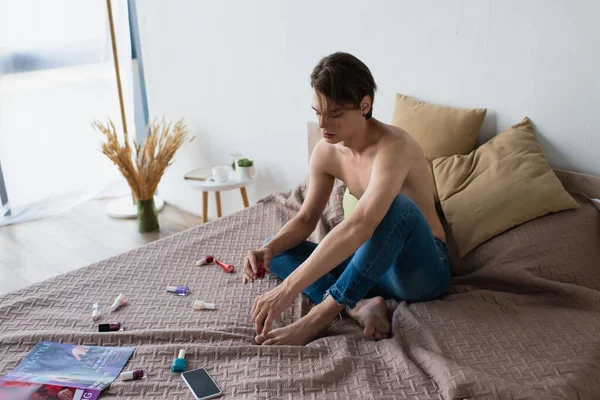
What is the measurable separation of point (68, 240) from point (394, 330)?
2260 mm

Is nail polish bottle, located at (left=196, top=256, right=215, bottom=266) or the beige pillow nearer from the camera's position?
the beige pillow

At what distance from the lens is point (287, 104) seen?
2812 mm

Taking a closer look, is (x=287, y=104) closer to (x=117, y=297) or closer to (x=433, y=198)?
(x=433, y=198)

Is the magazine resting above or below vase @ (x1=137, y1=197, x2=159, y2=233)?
above

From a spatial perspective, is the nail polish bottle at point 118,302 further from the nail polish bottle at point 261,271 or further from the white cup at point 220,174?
the white cup at point 220,174

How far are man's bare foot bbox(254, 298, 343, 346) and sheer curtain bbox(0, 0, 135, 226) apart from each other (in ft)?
7.86

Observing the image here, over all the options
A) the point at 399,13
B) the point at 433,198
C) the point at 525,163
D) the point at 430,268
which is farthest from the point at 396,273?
the point at 399,13

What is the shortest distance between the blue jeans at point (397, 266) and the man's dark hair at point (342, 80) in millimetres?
308

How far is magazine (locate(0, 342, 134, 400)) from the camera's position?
1.46 metres

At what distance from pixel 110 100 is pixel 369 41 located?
1946 millimetres

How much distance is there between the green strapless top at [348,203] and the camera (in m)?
2.03

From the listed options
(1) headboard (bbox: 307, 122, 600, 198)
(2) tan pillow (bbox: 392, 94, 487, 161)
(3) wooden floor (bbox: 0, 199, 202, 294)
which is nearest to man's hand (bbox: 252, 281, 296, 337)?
(2) tan pillow (bbox: 392, 94, 487, 161)

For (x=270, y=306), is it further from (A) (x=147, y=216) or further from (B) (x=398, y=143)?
(A) (x=147, y=216)

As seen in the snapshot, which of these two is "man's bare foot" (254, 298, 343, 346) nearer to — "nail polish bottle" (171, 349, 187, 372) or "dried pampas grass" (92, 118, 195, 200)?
"nail polish bottle" (171, 349, 187, 372)
